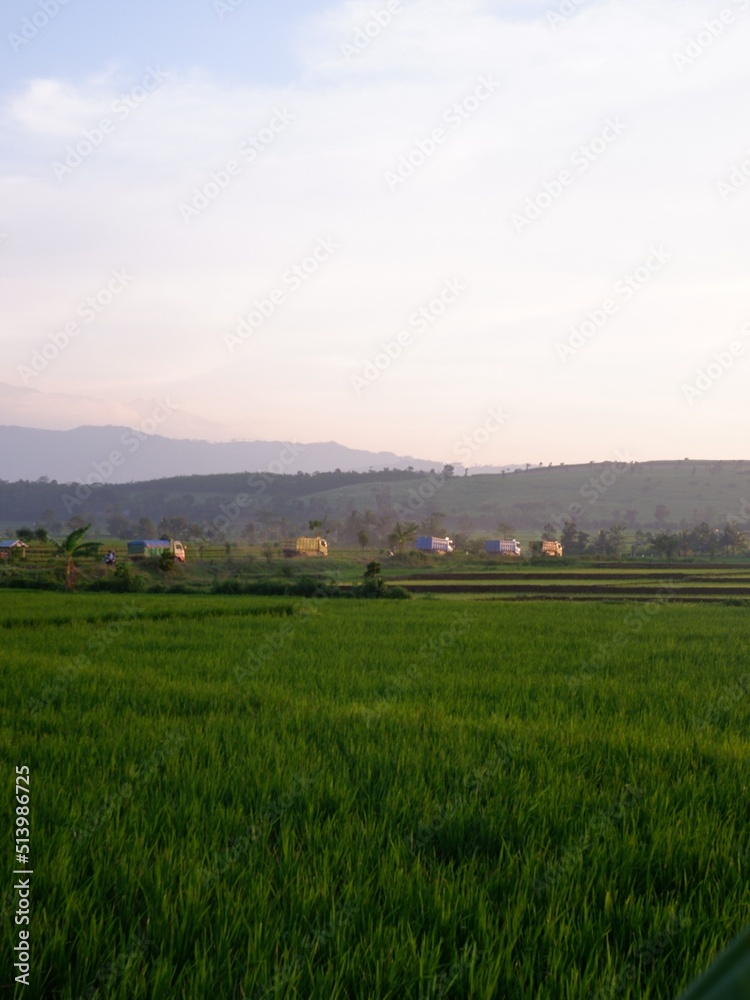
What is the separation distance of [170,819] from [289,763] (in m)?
1.40

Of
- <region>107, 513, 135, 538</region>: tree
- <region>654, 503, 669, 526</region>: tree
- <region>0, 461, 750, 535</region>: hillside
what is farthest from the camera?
<region>0, 461, 750, 535</region>: hillside

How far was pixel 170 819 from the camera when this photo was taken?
4.87 meters

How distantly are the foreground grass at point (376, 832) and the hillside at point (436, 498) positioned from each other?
12783cm

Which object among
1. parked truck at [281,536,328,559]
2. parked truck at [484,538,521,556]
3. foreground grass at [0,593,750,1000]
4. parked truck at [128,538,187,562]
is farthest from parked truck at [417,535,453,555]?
foreground grass at [0,593,750,1000]

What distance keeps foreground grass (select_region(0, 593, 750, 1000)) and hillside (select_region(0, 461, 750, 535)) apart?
128m

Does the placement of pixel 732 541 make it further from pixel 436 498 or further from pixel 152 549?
→ pixel 436 498

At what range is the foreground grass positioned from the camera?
10.8 ft

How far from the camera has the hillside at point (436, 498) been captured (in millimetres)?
149375

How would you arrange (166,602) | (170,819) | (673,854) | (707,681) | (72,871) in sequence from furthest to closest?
1. (166,602)
2. (707,681)
3. (170,819)
4. (673,854)
5. (72,871)

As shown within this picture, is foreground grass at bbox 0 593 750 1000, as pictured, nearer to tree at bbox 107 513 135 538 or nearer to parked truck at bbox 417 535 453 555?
parked truck at bbox 417 535 453 555

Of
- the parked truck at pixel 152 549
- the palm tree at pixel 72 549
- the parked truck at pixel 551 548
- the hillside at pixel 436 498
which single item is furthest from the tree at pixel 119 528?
the palm tree at pixel 72 549

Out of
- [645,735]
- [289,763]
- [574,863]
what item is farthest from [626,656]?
[574,863]

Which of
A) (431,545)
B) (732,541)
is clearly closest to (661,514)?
(732,541)

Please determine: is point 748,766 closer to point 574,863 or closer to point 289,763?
point 574,863
